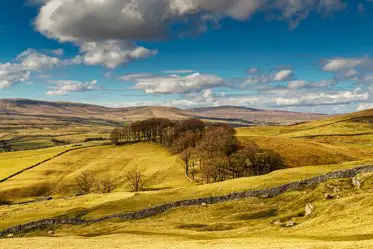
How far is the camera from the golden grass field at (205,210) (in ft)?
150

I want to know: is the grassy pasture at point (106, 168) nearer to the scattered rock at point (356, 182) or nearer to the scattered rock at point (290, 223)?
the scattered rock at point (356, 182)

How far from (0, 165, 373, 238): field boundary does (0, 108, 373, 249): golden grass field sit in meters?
Result: 2.05

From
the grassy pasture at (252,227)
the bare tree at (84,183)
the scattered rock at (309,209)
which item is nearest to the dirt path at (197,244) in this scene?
the grassy pasture at (252,227)

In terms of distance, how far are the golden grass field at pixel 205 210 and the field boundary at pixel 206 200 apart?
2.05m

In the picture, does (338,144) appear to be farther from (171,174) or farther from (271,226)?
(271,226)

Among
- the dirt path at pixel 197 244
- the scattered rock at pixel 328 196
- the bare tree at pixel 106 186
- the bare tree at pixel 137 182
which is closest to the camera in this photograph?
the dirt path at pixel 197 244

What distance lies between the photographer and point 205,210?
72.8 meters

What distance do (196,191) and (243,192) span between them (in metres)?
14.6

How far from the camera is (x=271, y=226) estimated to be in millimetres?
56281

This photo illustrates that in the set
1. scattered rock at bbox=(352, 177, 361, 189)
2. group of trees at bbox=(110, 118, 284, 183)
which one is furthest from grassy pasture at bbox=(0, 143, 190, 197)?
scattered rock at bbox=(352, 177, 361, 189)

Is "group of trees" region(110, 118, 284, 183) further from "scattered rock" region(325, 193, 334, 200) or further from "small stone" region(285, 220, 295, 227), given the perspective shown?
"small stone" region(285, 220, 295, 227)

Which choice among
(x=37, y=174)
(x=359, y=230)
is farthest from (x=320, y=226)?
(x=37, y=174)

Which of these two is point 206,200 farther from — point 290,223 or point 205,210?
point 290,223

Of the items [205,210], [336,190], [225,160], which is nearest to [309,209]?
[336,190]
